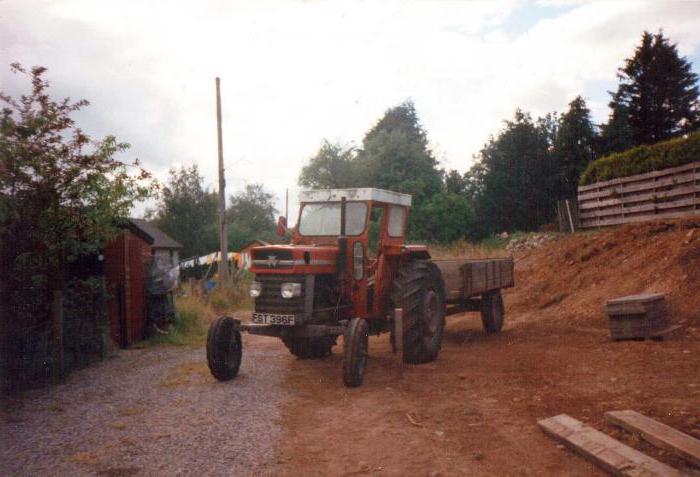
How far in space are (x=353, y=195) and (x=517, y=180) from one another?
81.6 feet

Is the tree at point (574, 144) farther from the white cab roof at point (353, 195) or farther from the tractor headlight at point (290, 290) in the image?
the tractor headlight at point (290, 290)

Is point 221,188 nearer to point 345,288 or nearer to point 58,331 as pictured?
point 58,331

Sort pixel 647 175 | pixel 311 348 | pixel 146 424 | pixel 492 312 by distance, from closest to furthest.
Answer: pixel 146 424, pixel 311 348, pixel 492 312, pixel 647 175

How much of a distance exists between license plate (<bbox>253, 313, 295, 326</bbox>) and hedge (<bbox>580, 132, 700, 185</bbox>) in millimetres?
12559

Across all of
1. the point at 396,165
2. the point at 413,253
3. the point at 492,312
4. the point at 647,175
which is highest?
the point at 396,165

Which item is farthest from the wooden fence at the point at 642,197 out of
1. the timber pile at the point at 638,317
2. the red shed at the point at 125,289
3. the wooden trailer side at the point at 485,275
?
the red shed at the point at 125,289

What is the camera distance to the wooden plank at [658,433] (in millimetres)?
4211

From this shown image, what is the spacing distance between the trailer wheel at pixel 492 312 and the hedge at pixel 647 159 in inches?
292

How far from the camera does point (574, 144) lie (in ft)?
96.8

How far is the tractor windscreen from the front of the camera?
8203 mm

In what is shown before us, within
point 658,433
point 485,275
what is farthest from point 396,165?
point 658,433

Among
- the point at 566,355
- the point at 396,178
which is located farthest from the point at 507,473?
the point at 396,178

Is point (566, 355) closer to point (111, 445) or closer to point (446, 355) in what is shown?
point (446, 355)

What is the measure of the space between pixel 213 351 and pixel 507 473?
4.11 metres
